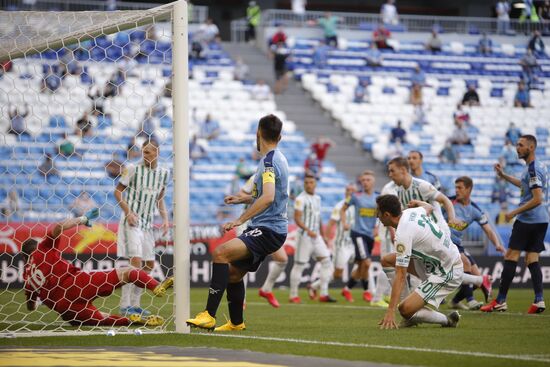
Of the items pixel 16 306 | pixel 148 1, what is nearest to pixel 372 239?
pixel 16 306

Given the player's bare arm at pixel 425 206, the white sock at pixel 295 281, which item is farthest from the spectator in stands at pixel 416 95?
the player's bare arm at pixel 425 206

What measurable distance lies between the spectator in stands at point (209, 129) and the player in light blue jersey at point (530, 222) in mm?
15657

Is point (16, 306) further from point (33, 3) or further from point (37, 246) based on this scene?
point (33, 3)

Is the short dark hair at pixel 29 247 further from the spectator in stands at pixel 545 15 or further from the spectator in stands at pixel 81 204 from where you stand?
the spectator in stands at pixel 545 15

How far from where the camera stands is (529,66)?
36188 millimetres

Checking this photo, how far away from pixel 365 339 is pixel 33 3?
26218 millimetres

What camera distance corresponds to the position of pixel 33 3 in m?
32.9

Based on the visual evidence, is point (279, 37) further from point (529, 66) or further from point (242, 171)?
point (529, 66)

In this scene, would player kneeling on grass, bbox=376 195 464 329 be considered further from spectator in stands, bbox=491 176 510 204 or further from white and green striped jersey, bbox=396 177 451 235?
spectator in stands, bbox=491 176 510 204

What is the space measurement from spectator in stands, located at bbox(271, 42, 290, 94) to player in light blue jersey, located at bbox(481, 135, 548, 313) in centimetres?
1966

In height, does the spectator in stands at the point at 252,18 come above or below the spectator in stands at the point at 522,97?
above

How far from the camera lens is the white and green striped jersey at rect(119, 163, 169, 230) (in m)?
12.2

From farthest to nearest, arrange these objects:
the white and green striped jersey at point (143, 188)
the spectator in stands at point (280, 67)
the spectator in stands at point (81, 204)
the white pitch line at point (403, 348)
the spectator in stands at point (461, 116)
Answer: the spectator in stands at point (461, 116), the spectator in stands at point (280, 67), the spectator in stands at point (81, 204), the white and green striped jersey at point (143, 188), the white pitch line at point (403, 348)

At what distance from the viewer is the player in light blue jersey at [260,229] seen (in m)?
9.46
